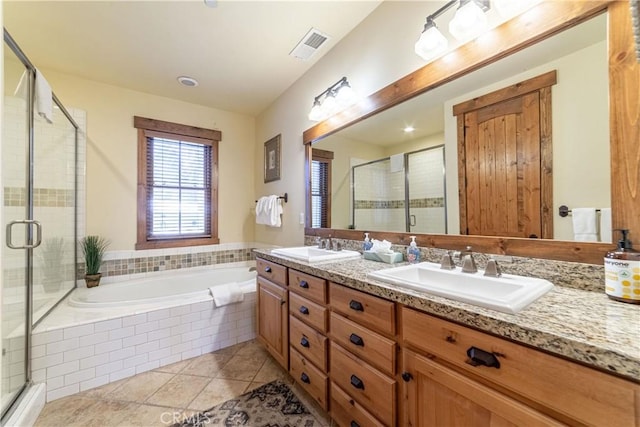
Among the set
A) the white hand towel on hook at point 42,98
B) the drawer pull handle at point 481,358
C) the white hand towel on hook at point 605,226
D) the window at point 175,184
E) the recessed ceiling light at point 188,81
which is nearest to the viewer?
the drawer pull handle at point 481,358

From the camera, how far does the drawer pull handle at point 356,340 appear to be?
117 centimetres

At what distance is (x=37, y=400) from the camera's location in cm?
157

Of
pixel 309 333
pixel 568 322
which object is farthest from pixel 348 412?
pixel 568 322

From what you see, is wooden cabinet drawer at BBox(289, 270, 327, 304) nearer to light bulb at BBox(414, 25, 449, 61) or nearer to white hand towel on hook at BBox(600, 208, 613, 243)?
white hand towel on hook at BBox(600, 208, 613, 243)

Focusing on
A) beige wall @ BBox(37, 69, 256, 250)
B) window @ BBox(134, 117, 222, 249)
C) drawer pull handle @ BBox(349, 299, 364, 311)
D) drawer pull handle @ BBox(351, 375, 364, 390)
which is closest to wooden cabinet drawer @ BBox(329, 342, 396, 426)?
drawer pull handle @ BBox(351, 375, 364, 390)

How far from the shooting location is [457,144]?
4.54 ft

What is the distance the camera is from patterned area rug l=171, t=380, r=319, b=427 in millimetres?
1490

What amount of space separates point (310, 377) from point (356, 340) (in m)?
0.55

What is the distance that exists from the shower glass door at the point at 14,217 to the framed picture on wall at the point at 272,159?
1.95m

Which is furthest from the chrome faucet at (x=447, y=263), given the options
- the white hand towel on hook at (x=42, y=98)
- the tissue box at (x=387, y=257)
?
the white hand towel on hook at (x=42, y=98)

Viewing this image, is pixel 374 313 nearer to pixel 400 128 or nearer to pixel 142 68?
pixel 400 128

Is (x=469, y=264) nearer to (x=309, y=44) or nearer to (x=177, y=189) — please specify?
(x=309, y=44)

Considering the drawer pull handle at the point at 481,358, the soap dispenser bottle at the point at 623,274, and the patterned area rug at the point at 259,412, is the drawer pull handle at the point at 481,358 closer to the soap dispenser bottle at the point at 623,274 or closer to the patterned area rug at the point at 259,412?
the soap dispenser bottle at the point at 623,274

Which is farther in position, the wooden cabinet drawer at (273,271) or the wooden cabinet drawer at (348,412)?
the wooden cabinet drawer at (273,271)
